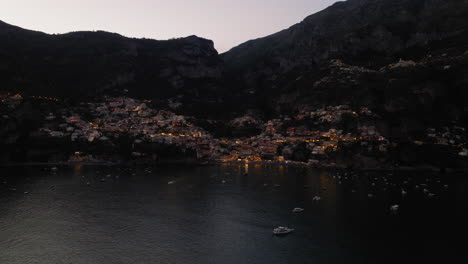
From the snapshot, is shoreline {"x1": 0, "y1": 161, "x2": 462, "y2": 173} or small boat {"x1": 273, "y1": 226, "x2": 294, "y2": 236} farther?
shoreline {"x1": 0, "y1": 161, "x2": 462, "y2": 173}

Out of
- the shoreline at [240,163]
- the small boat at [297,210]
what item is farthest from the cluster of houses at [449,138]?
the small boat at [297,210]

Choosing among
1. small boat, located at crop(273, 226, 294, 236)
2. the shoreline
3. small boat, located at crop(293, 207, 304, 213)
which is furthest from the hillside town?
small boat, located at crop(273, 226, 294, 236)

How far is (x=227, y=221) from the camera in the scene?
58125 millimetres

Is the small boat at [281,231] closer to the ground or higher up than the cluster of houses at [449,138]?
closer to the ground

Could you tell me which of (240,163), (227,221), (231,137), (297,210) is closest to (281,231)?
(227,221)

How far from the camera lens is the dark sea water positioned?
42.8 meters

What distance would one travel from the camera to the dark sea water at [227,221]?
1686 inches

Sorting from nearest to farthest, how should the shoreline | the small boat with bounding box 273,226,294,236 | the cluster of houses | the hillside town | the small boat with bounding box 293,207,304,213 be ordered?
the small boat with bounding box 273,226,294,236 < the small boat with bounding box 293,207,304,213 < the shoreline < the cluster of houses < the hillside town

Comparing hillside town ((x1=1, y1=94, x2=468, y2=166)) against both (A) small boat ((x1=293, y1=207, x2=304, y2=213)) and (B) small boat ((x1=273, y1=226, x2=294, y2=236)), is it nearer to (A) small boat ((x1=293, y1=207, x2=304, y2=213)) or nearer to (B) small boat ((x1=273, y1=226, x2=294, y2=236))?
(A) small boat ((x1=293, y1=207, x2=304, y2=213))

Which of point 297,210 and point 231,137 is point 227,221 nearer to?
point 297,210

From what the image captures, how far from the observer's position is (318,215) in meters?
60.2

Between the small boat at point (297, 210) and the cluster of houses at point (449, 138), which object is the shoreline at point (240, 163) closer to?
the cluster of houses at point (449, 138)

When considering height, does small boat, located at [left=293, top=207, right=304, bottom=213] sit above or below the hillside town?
below

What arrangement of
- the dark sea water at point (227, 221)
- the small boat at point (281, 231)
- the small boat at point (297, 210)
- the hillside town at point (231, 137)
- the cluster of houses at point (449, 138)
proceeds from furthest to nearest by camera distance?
the hillside town at point (231, 137)
the cluster of houses at point (449, 138)
the small boat at point (297, 210)
the small boat at point (281, 231)
the dark sea water at point (227, 221)
